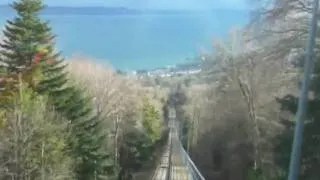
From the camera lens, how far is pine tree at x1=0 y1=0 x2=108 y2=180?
138 ft

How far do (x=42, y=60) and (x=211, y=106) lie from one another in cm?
1659

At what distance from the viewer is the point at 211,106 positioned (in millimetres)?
53281

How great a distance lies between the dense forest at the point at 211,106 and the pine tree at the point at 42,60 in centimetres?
7

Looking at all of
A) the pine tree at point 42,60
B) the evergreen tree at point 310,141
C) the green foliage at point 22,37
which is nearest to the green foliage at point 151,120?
the pine tree at point 42,60

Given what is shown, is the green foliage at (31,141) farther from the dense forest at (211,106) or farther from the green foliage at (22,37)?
the green foliage at (22,37)

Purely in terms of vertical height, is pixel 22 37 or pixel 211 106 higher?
pixel 22 37

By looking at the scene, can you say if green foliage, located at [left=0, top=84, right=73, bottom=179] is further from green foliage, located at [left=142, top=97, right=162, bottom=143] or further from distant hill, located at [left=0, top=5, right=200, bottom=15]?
green foliage, located at [left=142, top=97, right=162, bottom=143]

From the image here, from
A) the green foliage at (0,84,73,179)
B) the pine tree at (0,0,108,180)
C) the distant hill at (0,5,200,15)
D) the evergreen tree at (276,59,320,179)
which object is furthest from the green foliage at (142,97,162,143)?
the evergreen tree at (276,59,320,179)

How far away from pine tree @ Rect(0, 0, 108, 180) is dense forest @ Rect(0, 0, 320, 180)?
0.23 ft

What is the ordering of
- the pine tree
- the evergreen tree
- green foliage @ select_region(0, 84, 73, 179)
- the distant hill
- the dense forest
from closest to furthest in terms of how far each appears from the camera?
the evergreen tree, the dense forest, green foliage @ select_region(0, 84, 73, 179), the pine tree, the distant hill

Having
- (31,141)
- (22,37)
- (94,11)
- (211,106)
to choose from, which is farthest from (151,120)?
(31,141)

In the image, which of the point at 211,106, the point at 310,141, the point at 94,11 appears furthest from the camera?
the point at 94,11

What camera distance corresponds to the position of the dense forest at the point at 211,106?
23031mm

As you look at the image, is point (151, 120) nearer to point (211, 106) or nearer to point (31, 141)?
point (211, 106)
